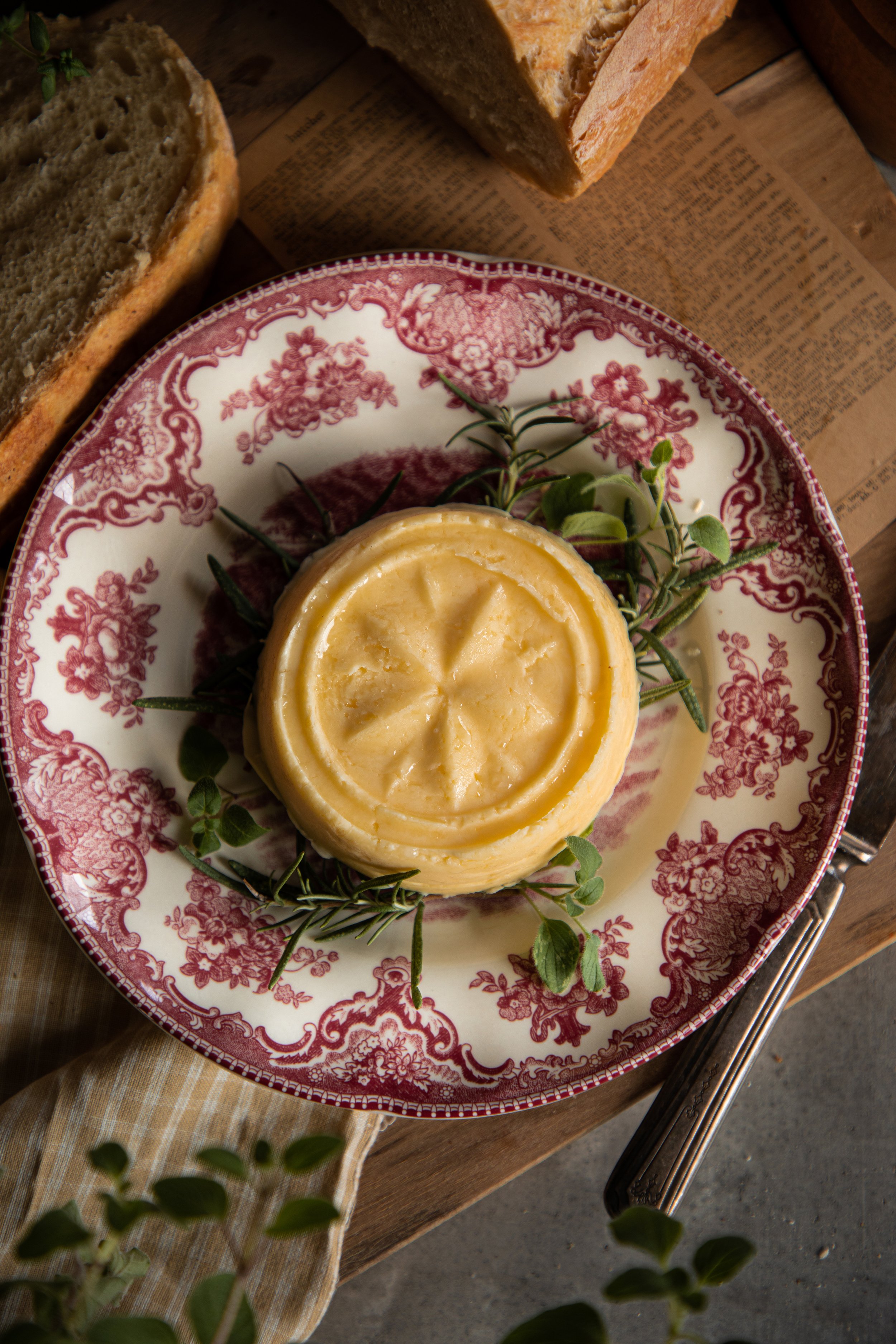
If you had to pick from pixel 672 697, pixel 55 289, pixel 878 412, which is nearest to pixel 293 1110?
pixel 672 697

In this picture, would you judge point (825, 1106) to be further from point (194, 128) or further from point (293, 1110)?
point (194, 128)

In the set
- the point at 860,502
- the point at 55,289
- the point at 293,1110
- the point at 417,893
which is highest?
the point at 55,289

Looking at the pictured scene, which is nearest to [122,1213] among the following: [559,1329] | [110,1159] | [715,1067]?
[110,1159]

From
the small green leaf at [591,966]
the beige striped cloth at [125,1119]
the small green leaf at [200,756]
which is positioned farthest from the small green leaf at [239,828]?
the small green leaf at [591,966]

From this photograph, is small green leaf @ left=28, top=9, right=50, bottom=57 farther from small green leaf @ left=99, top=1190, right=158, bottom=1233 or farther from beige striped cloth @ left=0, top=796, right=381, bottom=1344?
small green leaf @ left=99, top=1190, right=158, bottom=1233

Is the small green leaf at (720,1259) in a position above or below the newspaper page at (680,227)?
below

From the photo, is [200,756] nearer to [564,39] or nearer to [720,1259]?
[720,1259]

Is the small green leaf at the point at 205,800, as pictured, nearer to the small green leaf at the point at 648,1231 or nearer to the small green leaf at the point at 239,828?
the small green leaf at the point at 239,828

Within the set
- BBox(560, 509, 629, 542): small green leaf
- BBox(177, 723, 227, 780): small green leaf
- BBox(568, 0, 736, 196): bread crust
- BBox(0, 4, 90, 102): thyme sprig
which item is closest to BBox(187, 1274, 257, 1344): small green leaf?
BBox(177, 723, 227, 780): small green leaf

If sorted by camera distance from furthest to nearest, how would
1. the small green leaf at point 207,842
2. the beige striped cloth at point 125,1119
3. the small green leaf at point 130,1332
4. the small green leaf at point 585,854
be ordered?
the beige striped cloth at point 125,1119 → the small green leaf at point 207,842 → the small green leaf at point 585,854 → the small green leaf at point 130,1332
